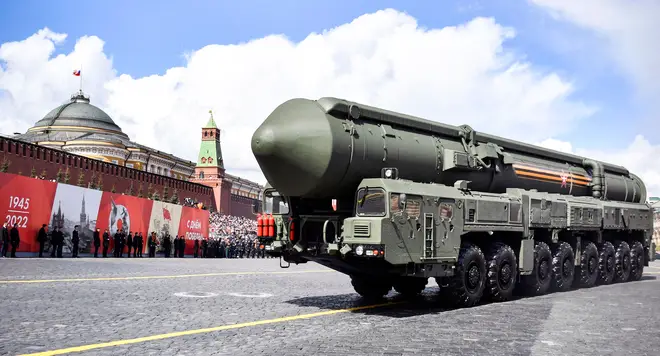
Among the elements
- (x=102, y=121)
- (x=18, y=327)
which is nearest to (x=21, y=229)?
(x=18, y=327)

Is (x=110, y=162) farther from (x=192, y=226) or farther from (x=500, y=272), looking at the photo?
(x=500, y=272)

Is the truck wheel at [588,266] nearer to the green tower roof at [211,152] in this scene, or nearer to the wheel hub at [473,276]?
the wheel hub at [473,276]

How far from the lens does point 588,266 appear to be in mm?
15922

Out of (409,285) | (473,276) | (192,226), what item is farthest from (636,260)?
(192,226)

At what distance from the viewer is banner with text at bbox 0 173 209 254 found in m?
29.3

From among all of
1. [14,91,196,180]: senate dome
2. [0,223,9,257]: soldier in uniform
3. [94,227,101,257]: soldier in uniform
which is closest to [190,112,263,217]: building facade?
[14,91,196,180]: senate dome

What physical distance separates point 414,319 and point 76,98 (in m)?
105

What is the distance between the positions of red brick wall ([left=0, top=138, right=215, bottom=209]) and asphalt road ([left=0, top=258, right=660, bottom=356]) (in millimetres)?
35372

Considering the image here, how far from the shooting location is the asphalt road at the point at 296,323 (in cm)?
Result: 729

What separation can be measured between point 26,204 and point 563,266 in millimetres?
24900

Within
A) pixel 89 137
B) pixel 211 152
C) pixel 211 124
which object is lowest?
pixel 89 137

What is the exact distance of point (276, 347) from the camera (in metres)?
7.29

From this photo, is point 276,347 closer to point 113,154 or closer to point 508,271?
point 508,271

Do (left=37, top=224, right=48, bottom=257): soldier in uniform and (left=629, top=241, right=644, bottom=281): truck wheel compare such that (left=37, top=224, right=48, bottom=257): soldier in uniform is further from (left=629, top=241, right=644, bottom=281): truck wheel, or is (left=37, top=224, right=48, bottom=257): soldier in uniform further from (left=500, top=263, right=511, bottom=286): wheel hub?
(left=629, top=241, right=644, bottom=281): truck wheel
